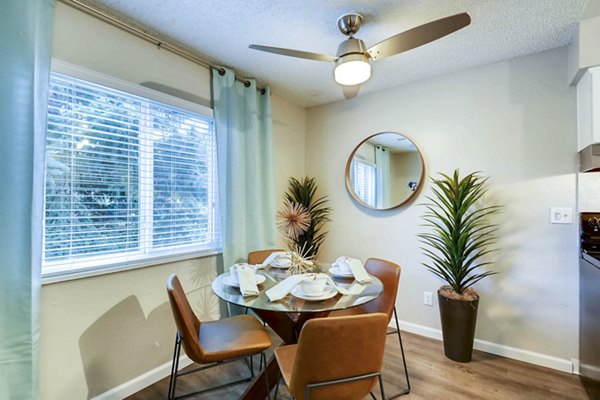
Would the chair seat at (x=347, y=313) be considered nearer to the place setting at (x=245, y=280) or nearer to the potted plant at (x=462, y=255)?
the place setting at (x=245, y=280)

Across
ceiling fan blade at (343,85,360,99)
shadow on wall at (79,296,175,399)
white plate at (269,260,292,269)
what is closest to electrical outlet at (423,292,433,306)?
white plate at (269,260,292,269)

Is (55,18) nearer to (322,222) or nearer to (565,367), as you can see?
(322,222)

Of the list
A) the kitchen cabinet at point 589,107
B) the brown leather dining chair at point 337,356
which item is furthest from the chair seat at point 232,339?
the kitchen cabinet at point 589,107

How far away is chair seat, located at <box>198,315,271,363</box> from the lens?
1.51 meters

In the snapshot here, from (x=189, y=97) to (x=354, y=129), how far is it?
5.79 ft

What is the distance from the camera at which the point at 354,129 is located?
3.18m

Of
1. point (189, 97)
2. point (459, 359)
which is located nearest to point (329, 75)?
point (189, 97)

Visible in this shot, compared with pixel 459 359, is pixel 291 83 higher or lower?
higher

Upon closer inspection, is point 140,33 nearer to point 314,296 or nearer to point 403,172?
point 314,296

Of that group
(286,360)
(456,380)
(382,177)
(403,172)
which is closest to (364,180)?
(382,177)

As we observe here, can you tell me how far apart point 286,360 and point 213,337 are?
1.68ft

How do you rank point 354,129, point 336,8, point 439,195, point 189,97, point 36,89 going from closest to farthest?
point 36,89 < point 336,8 < point 189,97 < point 439,195 < point 354,129

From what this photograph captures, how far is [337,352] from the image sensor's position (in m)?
1.12

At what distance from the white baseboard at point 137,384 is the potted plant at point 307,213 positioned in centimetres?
155
